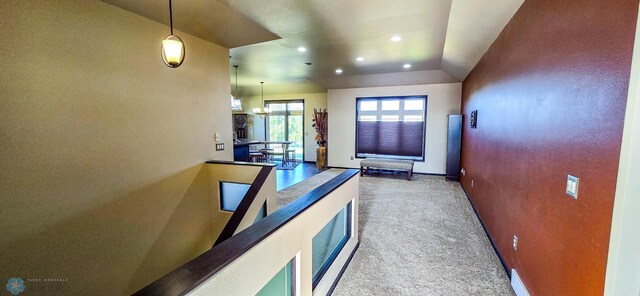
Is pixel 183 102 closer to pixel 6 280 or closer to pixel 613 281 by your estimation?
pixel 6 280

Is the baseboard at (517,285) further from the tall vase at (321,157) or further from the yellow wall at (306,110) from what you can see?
the yellow wall at (306,110)

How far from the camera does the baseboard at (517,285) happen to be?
6.08 ft

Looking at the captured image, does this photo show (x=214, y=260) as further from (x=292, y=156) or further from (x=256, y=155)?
(x=292, y=156)

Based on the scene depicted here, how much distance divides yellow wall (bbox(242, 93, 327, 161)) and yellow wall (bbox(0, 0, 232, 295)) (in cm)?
523

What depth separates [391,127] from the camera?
6.98 m

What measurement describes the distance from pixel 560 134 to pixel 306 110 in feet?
24.8

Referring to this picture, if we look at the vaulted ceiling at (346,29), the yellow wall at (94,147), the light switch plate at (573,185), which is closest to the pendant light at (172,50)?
the vaulted ceiling at (346,29)

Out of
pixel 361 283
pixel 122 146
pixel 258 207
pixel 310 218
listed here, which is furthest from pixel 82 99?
pixel 361 283

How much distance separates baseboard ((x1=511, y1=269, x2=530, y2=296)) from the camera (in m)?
1.85

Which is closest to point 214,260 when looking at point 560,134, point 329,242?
point 329,242

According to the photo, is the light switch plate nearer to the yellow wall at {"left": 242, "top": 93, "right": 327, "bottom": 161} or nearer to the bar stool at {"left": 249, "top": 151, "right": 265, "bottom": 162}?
the bar stool at {"left": 249, "top": 151, "right": 265, "bottom": 162}

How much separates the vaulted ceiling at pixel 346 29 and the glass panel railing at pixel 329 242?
2.17 meters

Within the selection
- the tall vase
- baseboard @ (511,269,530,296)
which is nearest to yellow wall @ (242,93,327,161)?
the tall vase

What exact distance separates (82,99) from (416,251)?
3.68 meters
